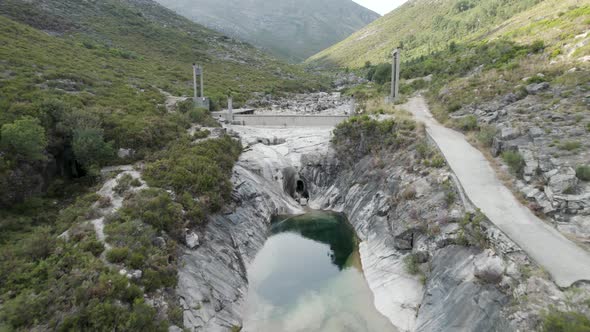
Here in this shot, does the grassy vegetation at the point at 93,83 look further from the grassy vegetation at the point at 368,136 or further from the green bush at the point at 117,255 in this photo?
the grassy vegetation at the point at 368,136

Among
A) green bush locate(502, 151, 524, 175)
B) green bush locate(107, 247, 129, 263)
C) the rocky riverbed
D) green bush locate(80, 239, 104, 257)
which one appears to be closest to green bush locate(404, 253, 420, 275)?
the rocky riverbed

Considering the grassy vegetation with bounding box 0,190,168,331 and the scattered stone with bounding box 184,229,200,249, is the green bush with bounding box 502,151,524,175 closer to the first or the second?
the scattered stone with bounding box 184,229,200,249

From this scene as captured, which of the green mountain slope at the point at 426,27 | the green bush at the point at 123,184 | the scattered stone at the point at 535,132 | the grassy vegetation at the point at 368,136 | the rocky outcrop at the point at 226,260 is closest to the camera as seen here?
the rocky outcrop at the point at 226,260

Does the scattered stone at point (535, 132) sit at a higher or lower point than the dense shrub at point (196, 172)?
higher

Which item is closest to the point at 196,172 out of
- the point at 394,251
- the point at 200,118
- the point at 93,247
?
the point at 93,247


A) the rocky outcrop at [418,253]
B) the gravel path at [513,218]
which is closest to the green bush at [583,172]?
the gravel path at [513,218]

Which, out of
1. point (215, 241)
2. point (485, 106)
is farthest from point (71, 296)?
point (485, 106)
